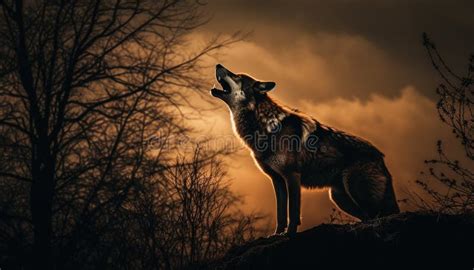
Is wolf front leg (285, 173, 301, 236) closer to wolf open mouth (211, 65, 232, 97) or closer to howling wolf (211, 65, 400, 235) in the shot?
howling wolf (211, 65, 400, 235)

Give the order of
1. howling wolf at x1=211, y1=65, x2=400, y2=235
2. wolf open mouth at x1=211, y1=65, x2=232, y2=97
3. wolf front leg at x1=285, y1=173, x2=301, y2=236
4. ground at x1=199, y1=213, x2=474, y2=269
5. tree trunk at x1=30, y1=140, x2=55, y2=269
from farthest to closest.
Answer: tree trunk at x1=30, y1=140, x2=55, y2=269
wolf open mouth at x1=211, y1=65, x2=232, y2=97
howling wolf at x1=211, y1=65, x2=400, y2=235
wolf front leg at x1=285, y1=173, x2=301, y2=236
ground at x1=199, y1=213, x2=474, y2=269

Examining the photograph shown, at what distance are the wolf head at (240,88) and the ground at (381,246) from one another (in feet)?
8.85

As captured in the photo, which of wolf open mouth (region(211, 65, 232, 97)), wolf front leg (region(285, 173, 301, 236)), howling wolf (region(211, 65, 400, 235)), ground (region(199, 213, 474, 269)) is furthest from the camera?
wolf open mouth (region(211, 65, 232, 97))

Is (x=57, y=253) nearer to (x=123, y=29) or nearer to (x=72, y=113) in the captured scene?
(x=72, y=113)

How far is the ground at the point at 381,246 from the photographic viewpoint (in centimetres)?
673

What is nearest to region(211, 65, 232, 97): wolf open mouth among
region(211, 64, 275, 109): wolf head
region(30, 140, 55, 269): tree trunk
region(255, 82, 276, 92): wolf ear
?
region(211, 64, 275, 109): wolf head

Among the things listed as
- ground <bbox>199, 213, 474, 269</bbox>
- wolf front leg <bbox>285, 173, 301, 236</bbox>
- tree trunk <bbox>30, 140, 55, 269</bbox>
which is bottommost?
ground <bbox>199, 213, 474, 269</bbox>

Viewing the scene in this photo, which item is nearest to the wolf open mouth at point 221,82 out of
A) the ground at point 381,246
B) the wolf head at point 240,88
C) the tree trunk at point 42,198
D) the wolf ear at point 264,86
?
the wolf head at point 240,88

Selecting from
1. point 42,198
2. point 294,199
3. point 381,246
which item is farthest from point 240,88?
point 42,198

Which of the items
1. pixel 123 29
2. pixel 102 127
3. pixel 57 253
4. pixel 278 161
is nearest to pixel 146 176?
pixel 102 127

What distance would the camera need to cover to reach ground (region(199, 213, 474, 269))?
22.1 ft

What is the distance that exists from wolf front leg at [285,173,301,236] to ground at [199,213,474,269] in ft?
2.46

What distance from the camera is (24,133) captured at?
1286cm

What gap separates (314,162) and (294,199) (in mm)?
725
